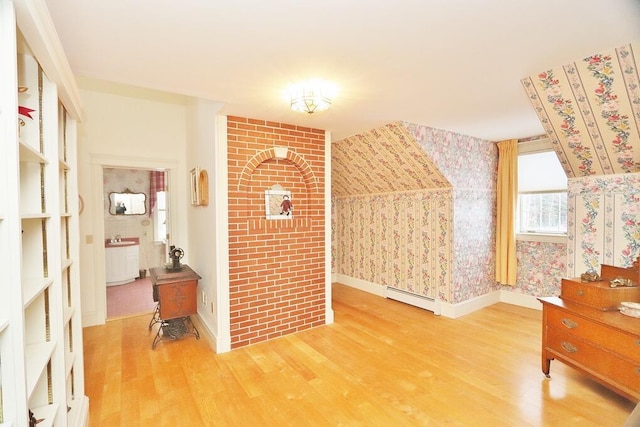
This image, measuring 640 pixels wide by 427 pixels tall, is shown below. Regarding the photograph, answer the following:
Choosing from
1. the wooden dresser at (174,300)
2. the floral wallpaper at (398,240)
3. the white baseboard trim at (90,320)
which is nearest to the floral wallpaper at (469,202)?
the floral wallpaper at (398,240)

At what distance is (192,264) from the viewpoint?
149 inches

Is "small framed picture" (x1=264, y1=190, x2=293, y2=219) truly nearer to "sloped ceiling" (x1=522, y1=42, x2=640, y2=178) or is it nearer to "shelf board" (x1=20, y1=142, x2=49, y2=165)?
"shelf board" (x1=20, y1=142, x2=49, y2=165)

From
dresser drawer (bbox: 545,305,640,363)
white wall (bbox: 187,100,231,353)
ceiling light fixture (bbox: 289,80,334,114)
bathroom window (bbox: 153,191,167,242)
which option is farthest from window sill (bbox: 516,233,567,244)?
bathroom window (bbox: 153,191,167,242)

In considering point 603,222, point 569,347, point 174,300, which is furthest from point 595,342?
point 174,300

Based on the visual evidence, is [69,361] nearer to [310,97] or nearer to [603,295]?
[310,97]

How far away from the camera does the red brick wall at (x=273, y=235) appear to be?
283 cm

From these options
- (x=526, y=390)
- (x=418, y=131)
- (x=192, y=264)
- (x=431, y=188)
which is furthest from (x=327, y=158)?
(x=526, y=390)

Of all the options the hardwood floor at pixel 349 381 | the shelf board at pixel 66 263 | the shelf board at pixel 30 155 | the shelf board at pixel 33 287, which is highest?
the shelf board at pixel 30 155

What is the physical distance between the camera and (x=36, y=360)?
1.22 metres

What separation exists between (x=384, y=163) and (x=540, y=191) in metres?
1.98

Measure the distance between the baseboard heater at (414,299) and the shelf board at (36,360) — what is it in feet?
11.7

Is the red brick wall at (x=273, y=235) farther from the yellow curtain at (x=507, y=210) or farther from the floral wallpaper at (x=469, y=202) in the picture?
the yellow curtain at (x=507, y=210)

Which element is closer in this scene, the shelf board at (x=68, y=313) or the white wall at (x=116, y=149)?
the shelf board at (x=68, y=313)

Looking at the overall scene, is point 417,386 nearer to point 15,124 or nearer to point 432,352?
point 432,352
